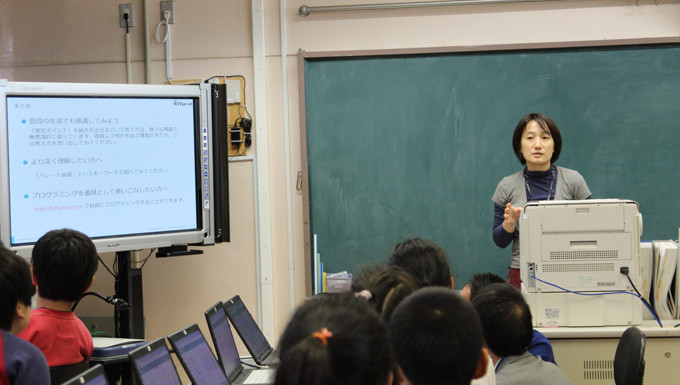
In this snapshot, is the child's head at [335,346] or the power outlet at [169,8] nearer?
the child's head at [335,346]

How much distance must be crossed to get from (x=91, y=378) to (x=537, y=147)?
2323 millimetres

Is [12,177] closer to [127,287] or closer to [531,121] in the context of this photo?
[127,287]

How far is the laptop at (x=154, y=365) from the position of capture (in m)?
1.86

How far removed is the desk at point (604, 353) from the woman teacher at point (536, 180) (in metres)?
0.53

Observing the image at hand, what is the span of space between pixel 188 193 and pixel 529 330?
2.15 meters

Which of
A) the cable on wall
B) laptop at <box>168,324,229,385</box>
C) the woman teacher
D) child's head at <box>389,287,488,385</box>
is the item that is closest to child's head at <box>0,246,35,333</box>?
laptop at <box>168,324,229,385</box>

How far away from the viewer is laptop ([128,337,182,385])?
1864mm

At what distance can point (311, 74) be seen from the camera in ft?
13.9

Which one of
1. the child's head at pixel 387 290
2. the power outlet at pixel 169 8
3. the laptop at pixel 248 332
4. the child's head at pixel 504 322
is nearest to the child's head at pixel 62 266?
the laptop at pixel 248 332

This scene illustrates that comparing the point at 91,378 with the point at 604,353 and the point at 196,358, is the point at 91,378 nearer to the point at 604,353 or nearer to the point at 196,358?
the point at 196,358

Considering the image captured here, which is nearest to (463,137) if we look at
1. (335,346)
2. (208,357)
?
(208,357)

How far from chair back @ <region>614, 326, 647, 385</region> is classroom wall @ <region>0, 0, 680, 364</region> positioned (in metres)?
2.28

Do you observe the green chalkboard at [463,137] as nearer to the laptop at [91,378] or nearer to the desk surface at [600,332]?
the desk surface at [600,332]

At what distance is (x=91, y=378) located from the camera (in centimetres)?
162
